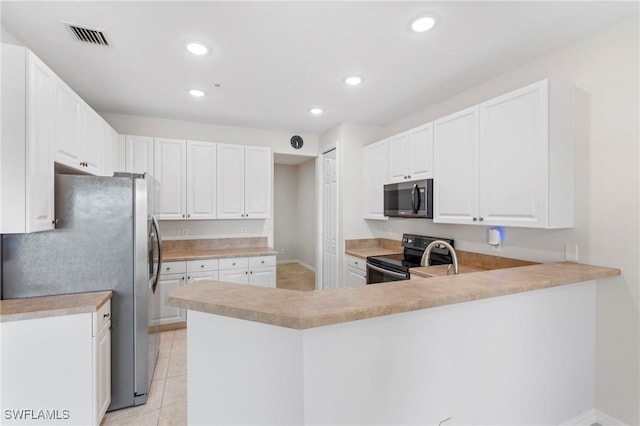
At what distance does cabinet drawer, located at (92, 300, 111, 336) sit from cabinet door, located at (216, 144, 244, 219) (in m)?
2.02

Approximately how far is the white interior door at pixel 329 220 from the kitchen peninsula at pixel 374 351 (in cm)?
271

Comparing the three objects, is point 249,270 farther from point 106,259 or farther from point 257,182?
point 106,259

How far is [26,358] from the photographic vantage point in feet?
5.54

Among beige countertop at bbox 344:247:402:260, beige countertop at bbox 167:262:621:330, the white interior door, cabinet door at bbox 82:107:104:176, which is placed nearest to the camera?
beige countertop at bbox 167:262:621:330

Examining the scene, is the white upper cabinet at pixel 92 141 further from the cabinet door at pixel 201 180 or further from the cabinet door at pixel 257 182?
the cabinet door at pixel 257 182

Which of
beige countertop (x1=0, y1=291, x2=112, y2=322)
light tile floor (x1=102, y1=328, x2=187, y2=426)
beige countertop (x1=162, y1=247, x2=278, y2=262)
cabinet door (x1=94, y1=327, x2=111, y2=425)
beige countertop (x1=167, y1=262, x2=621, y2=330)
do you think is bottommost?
light tile floor (x1=102, y1=328, x2=187, y2=426)

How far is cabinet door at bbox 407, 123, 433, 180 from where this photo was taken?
2963 millimetres

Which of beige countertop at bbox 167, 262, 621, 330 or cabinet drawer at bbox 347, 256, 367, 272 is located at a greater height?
beige countertop at bbox 167, 262, 621, 330

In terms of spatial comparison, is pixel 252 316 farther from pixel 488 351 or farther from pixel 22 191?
pixel 22 191

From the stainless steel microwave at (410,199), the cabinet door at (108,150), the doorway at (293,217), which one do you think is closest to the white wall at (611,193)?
the stainless steel microwave at (410,199)

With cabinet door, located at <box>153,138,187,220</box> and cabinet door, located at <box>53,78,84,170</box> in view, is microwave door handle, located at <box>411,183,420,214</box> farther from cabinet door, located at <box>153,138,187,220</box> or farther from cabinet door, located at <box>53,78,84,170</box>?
cabinet door, located at <box>53,78,84,170</box>

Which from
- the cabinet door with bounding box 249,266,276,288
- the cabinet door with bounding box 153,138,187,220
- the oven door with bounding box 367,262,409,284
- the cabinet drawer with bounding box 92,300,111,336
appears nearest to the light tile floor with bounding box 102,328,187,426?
the cabinet drawer with bounding box 92,300,111,336

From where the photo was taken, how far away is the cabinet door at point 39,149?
1.65 meters

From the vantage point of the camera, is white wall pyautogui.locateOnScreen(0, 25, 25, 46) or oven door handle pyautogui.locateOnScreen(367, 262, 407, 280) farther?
oven door handle pyautogui.locateOnScreen(367, 262, 407, 280)
